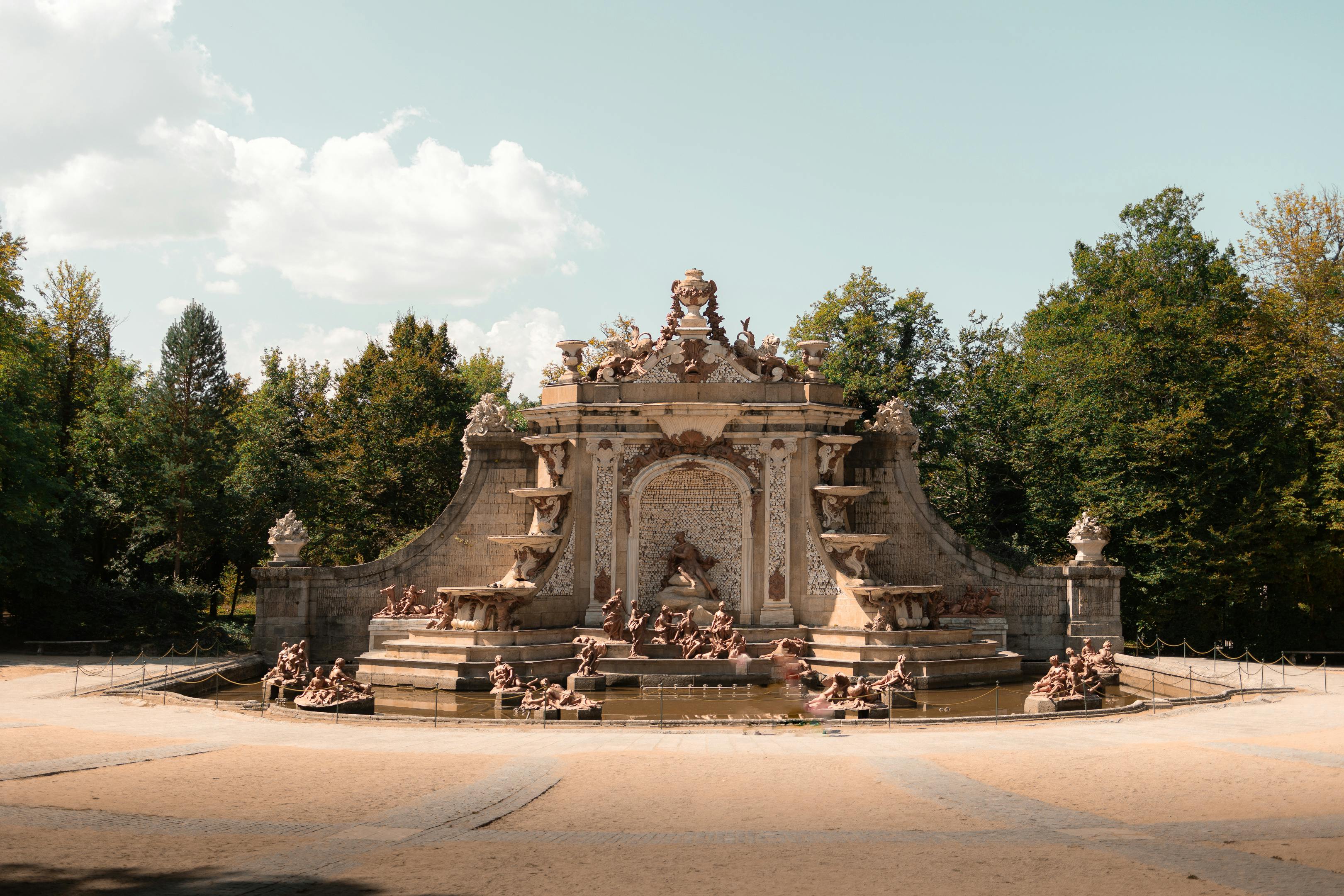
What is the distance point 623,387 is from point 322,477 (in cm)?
1496

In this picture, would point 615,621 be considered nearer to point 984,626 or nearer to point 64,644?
point 984,626

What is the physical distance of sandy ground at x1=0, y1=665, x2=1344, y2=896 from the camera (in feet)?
27.4

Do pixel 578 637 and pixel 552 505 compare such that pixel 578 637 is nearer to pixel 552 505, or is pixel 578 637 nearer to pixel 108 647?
pixel 552 505

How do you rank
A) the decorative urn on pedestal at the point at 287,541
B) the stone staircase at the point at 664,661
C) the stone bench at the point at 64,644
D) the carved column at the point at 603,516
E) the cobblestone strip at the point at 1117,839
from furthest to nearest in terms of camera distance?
the decorative urn on pedestal at the point at 287,541 → the stone bench at the point at 64,644 → the carved column at the point at 603,516 → the stone staircase at the point at 664,661 → the cobblestone strip at the point at 1117,839

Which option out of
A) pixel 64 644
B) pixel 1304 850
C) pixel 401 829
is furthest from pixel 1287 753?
pixel 64 644

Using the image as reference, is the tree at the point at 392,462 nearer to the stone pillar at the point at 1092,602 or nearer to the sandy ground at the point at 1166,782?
the stone pillar at the point at 1092,602

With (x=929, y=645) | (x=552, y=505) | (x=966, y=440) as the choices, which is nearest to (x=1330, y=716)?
(x=929, y=645)

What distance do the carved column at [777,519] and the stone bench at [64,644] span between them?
1657 centimetres

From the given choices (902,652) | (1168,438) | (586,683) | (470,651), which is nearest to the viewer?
(586,683)

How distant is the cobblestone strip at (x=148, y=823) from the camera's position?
Result: 9.63 meters

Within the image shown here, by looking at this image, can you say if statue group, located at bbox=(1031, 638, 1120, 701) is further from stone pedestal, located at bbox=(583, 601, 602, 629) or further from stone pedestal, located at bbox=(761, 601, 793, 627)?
stone pedestal, located at bbox=(583, 601, 602, 629)

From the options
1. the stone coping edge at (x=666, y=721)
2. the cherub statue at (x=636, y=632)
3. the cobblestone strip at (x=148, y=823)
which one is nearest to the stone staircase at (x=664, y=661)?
the cherub statue at (x=636, y=632)

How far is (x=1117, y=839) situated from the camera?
966cm

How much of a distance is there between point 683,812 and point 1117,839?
3.89 metres
